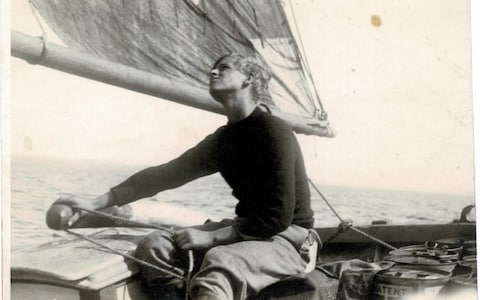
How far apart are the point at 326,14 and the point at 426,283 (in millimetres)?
1231

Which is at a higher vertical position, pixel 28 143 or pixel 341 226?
pixel 28 143

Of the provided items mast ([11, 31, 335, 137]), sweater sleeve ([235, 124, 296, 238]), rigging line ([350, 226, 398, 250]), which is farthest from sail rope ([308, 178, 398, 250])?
mast ([11, 31, 335, 137])

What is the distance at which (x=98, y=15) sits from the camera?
3693 millimetres

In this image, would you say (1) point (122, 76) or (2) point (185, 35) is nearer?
(1) point (122, 76)

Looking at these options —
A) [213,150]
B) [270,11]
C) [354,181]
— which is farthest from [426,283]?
[270,11]

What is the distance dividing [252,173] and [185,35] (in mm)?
675

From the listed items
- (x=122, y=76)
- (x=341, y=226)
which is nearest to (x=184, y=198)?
(x=122, y=76)

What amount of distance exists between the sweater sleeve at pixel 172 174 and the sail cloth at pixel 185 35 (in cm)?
29

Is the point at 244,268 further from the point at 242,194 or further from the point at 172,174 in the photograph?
the point at 172,174

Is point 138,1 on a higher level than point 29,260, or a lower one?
higher

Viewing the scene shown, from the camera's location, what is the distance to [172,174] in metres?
3.64

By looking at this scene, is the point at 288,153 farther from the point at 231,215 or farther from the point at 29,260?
the point at 29,260

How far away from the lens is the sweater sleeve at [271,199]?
355 cm

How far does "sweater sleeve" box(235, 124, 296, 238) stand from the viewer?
11.6 feet
